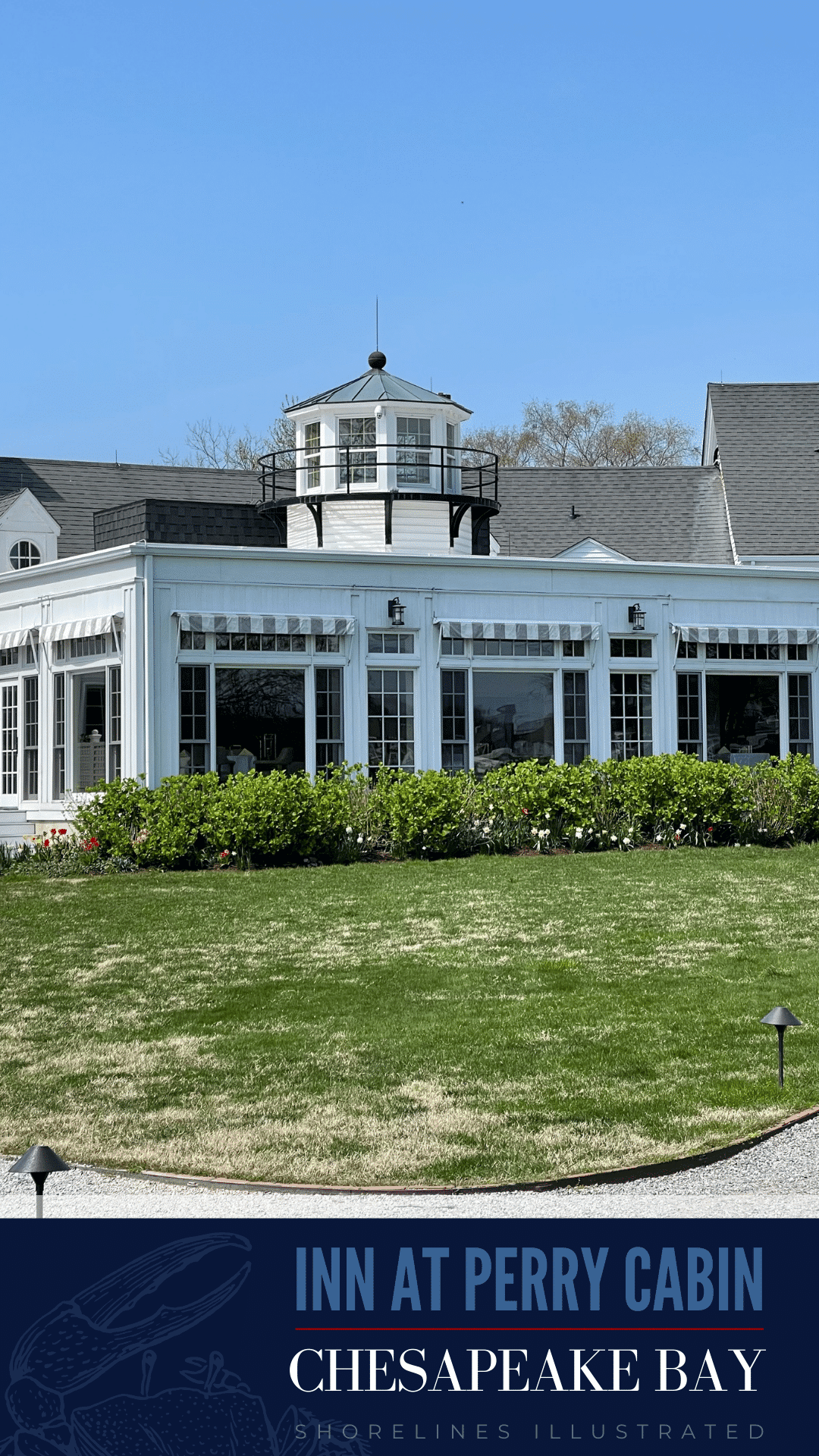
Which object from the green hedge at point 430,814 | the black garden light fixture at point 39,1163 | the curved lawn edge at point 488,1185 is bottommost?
the curved lawn edge at point 488,1185

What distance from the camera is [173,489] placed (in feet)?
113

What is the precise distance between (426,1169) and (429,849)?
12.0m

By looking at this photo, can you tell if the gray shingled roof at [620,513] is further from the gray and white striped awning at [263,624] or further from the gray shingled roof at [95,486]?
the gray and white striped awning at [263,624]

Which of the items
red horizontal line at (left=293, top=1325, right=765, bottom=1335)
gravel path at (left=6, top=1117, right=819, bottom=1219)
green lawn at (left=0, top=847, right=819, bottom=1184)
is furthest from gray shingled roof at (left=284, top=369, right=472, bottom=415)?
red horizontal line at (left=293, top=1325, right=765, bottom=1335)

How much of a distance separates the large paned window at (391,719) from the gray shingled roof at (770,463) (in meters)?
12.3

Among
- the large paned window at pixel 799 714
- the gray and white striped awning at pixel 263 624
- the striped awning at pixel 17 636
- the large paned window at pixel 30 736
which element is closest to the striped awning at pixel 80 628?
the striped awning at pixel 17 636

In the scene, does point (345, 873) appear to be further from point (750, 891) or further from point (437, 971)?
point (437, 971)

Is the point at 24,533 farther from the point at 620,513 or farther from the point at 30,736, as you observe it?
the point at 620,513

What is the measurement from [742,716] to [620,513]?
11.9 m

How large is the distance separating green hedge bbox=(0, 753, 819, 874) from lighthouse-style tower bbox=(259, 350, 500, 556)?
7.50 m

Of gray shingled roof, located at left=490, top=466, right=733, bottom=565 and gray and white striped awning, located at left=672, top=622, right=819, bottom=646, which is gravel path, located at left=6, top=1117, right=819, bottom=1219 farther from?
gray shingled roof, located at left=490, top=466, right=733, bottom=565

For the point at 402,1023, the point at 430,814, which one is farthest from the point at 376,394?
the point at 402,1023

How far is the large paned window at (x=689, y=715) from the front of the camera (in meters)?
23.5

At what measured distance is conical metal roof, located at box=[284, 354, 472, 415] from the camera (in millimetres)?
27859
